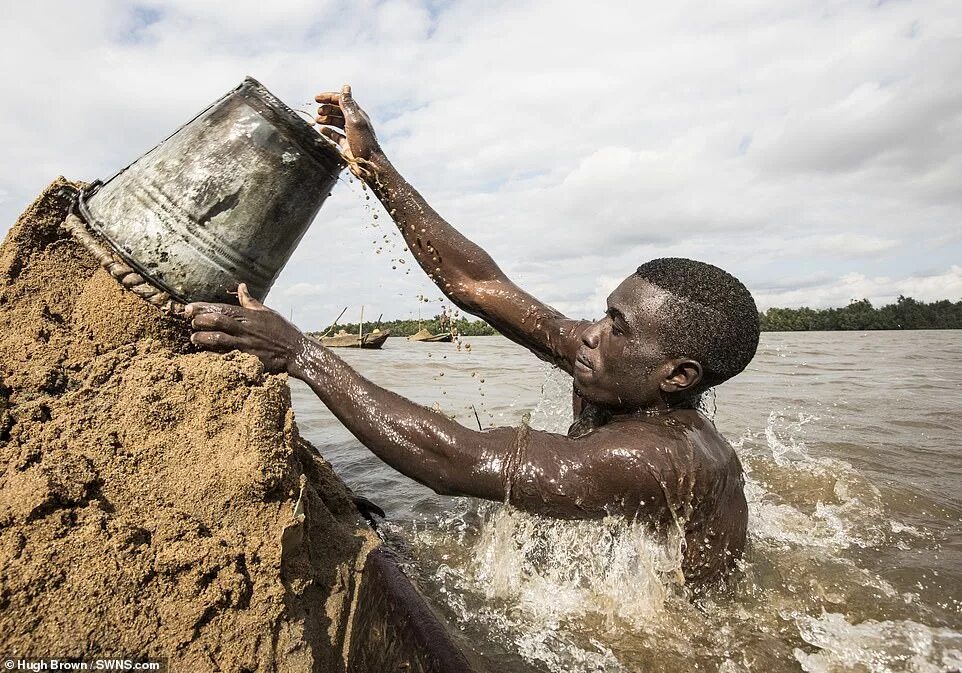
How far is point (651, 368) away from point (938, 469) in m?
3.61

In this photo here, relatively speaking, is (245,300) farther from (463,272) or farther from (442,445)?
(463,272)

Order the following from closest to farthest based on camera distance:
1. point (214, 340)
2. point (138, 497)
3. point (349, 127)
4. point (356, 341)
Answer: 1. point (138, 497)
2. point (214, 340)
3. point (349, 127)
4. point (356, 341)

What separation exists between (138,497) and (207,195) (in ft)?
3.54

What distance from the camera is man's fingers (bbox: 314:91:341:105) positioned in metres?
2.69

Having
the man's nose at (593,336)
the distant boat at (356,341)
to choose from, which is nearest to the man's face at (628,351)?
the man's nose at (593,336)

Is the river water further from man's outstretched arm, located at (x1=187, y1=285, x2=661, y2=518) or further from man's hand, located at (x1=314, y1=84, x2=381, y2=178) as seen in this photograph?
man's hand, located at (x1=314, y1=84, x2=381, y2=178)

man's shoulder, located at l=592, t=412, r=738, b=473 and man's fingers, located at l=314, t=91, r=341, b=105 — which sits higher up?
man's fingers, located at l=314, t=91, r=341, b=105

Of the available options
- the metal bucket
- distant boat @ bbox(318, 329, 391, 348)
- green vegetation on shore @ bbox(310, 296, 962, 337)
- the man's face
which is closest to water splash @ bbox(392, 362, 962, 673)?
the man's face

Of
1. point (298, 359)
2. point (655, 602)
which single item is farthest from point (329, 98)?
point (655, 602)

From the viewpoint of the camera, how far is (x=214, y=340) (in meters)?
2.03

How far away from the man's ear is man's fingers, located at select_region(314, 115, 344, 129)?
71.9 inches

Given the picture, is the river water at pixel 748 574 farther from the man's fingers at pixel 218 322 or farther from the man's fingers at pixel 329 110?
the man's fingers at pixel 329 110

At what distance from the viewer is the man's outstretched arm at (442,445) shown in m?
2.08

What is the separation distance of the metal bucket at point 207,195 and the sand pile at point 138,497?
0.57ft
